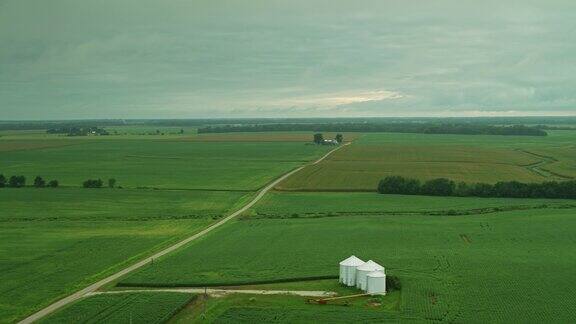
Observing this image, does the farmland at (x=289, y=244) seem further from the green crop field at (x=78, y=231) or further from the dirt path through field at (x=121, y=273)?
the dirt path through field at (x=121, y=273)

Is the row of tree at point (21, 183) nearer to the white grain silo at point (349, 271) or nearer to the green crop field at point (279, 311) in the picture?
the green crop field at point (279, 311)

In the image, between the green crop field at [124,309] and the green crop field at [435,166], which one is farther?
the green crop field at [435,166]

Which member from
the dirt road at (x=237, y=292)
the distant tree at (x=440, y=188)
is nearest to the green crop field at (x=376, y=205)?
the distant tree at (x=440, y=188)

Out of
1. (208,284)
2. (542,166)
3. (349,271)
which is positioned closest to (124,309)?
(208,284)

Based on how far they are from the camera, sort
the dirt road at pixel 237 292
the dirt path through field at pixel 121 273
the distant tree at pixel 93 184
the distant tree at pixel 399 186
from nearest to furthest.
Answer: the dirt path through field at pixel 121 273, the dirt road at pixel 237 292, the distant tree at pixel 399 186, the distant tree at pixel 93 184

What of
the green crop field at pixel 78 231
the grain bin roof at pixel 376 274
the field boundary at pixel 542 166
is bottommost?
the green crop field at pixel 78 231

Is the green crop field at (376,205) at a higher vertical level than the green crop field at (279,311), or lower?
higher

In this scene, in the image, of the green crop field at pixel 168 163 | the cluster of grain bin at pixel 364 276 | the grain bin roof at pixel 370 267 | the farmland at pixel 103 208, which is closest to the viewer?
the cluster of grain bin at pixel 364 276

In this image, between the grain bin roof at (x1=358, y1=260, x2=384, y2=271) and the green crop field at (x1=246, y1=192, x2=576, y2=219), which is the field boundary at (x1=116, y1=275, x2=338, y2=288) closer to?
the grain bin roof at (x1=358, y1=260, x2=384, y2=271)
